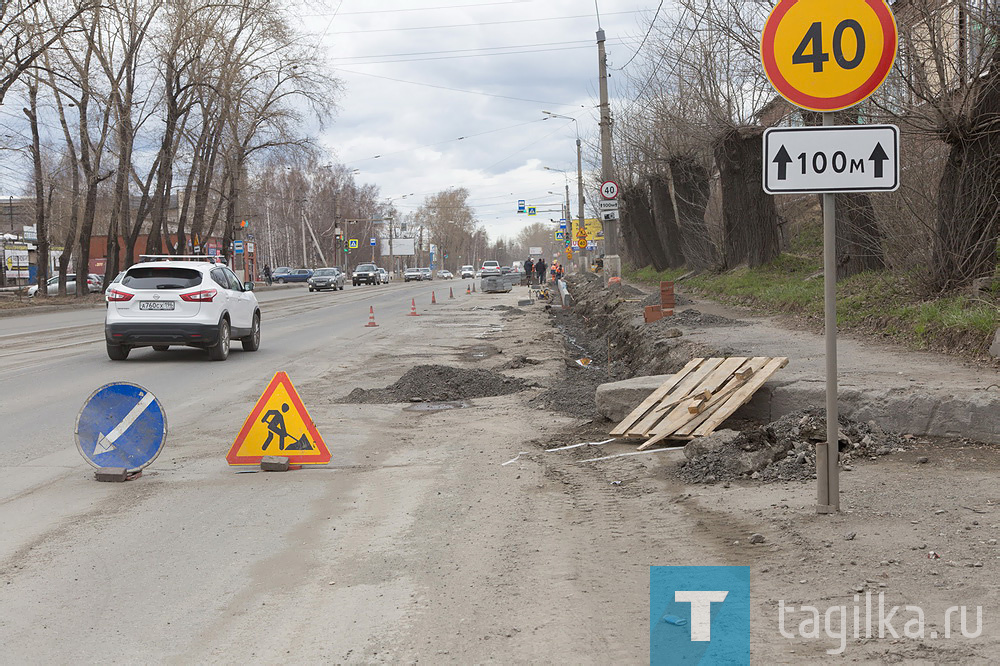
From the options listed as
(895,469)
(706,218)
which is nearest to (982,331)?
(895,469)

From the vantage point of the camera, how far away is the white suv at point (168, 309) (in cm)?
1534

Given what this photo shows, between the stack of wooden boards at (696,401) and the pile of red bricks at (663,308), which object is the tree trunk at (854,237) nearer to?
the pile of red bricks at (663,308)

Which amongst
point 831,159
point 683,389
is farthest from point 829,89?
point 683,389

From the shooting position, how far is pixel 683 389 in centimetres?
884

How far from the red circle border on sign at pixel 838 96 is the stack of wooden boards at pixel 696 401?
320 cm

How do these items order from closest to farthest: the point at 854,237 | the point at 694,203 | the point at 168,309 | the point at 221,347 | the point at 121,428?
1. the point at 121,428
2. the point at 168,309
3. the point at 221,347
4. the point at 854,237
5. the point at 694,203

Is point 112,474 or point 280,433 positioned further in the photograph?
point 280,433

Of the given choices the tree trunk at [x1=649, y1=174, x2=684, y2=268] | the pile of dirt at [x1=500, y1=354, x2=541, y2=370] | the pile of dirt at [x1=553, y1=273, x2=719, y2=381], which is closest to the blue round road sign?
the pile of dirt at [x1=553, y1=273, x2=719, y2=381]

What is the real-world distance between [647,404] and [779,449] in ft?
6.57

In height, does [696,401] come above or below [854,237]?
below

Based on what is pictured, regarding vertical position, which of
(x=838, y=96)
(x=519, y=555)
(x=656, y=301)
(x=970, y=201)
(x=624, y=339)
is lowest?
(x=519, y=555)

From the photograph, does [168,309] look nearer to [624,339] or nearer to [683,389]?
[624,339]

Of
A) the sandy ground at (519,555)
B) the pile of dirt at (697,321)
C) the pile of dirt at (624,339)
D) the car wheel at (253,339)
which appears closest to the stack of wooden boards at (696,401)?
the sandy ground at (519,555)

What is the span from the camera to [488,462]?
311 inches
